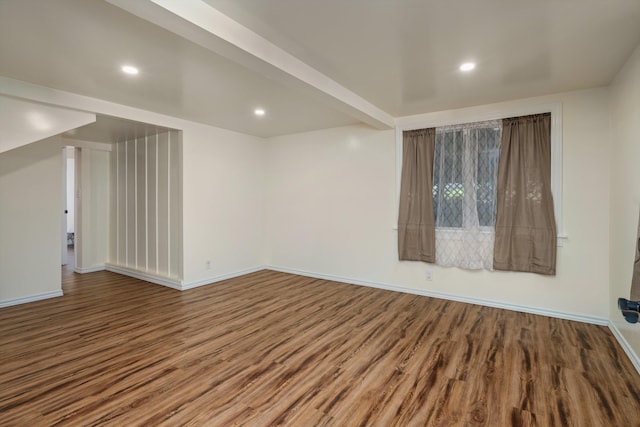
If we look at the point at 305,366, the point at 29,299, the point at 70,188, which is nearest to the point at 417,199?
the point at 305,366

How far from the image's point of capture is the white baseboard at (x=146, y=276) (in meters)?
4.61

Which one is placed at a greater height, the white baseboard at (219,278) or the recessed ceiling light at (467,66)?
the recessed ceiling light at (467,66)

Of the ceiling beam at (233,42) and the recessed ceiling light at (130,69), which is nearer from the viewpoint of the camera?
the ceiling beam at (233,42)

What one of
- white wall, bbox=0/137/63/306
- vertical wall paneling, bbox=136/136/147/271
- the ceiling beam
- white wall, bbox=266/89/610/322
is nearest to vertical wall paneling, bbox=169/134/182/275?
vertical wall paneling, bbox=136/136/147/271

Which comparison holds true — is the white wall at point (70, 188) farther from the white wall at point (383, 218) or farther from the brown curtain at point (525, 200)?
the brown curtain at point (525, 200)

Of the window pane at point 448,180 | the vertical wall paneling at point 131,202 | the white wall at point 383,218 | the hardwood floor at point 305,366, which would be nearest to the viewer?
the hardwood floor at point 305,366

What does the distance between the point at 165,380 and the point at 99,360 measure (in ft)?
2.39

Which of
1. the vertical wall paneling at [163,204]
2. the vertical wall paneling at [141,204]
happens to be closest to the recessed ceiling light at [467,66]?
the vertical wall paneling at [163,204]

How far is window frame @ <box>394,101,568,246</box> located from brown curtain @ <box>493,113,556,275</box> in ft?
0.17

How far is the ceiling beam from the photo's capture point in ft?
5.59

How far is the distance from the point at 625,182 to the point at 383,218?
8.37 feet

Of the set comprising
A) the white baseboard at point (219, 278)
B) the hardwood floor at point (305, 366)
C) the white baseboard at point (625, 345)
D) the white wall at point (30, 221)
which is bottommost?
the hardwood floor at point (305, 366)

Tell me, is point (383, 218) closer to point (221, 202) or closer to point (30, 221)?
point (221, 202)

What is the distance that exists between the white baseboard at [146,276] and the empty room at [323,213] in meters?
0.05
